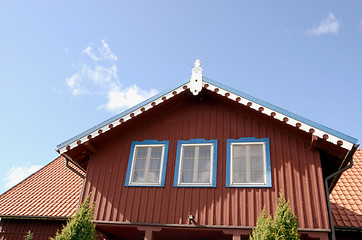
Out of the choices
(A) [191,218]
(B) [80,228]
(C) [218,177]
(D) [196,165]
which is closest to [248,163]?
(C) [218,177]

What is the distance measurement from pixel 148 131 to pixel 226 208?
4.23 metres

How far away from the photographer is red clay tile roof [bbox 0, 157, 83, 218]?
47.4 feet

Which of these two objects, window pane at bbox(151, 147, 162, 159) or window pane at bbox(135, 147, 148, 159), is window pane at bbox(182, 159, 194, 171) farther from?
window pane at bbox(135, 147, 148, 159)

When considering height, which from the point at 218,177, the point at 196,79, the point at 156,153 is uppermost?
the point at 196,79

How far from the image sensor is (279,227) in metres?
8.83

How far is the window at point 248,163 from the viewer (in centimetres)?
1070

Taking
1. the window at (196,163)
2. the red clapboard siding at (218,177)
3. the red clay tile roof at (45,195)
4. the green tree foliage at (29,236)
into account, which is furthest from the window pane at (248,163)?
the green tree foliage at (29,236)

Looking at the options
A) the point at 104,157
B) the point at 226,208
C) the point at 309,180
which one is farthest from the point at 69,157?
the point at 309,180

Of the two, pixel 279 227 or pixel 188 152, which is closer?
pixel 279 227

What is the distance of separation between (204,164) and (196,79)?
124 inches

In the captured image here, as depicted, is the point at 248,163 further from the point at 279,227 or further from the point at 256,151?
the point at 279,227

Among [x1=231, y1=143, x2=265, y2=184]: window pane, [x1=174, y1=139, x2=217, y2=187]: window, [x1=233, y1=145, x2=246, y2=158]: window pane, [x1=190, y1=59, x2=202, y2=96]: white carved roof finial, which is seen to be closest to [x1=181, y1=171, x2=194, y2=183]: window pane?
[x1=174, y1=139, x2=217, y2=187]: window

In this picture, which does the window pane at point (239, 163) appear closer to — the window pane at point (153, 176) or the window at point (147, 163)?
the window at point (147, 163)

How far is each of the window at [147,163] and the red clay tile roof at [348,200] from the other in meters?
6.25
